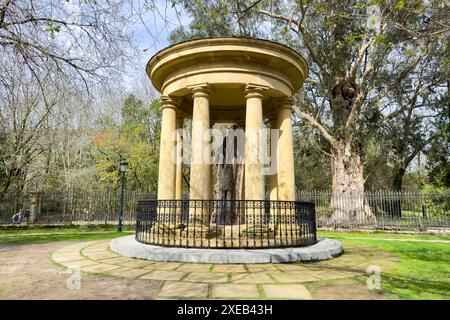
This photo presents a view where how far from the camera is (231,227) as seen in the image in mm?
6688

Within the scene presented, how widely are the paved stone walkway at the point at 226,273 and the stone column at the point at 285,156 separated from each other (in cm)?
255

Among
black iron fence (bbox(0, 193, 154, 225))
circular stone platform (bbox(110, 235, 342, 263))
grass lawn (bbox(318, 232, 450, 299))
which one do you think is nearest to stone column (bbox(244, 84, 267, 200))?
circular stone platform (bbox(110, 235, 342, 263))

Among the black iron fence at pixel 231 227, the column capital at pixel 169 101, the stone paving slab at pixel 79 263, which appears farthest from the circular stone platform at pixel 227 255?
the column capital at pixel 169 101

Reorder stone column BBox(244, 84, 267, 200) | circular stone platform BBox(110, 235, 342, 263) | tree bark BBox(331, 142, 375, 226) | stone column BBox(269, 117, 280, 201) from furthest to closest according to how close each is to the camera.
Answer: tree bark BBox(331, 142, 375, 226) → stone column BBox(269, 117, 280, 201) → stone column BBox(244, 84, 267, 200) → circular stone platform BBox(110, 235, 342, 263)

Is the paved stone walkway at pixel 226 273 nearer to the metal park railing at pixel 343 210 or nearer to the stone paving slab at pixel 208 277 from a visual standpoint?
the stone paving slab at pixel 208 277

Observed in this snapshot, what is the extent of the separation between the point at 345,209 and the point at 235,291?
16.4 meters

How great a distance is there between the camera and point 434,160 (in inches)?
966

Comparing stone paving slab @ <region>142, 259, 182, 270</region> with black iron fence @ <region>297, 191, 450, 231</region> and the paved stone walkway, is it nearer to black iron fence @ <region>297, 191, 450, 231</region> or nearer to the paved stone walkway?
the paved stone walkway

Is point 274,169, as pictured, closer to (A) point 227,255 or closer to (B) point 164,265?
(A) point 227,255

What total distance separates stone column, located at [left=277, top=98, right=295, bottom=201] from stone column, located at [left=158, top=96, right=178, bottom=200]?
133 inches

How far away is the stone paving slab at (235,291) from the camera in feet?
12.3

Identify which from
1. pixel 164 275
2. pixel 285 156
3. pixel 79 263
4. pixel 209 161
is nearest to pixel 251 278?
pixel 164 275

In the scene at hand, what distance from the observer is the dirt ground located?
3.84 m
